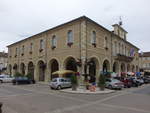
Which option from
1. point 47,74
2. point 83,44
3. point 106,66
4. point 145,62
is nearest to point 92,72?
point 106,66

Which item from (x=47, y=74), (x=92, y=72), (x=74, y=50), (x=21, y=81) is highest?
(x=74, y=50)

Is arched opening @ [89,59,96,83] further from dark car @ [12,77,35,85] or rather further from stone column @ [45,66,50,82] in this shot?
dark car @ [12,77,35,85]

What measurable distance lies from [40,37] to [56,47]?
20.5ft

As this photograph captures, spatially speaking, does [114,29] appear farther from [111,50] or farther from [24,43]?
[24,43]

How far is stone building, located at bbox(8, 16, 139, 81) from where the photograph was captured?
25547 millimetres

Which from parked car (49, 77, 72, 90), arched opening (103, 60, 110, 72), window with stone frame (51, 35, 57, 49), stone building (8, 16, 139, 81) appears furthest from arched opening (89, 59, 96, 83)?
→ window with stone frame (51, 35, 57, 49)

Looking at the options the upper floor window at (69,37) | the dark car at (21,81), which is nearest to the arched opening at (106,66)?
the upper floor window at (69,37)

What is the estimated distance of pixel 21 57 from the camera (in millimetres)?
40125

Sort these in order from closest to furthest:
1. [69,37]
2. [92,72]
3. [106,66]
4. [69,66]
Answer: [69,37]
[69,66]
[92,72]
[106,66]

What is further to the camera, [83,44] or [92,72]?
[92,72]

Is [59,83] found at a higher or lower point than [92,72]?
lower

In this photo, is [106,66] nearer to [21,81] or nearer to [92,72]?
[92,72]

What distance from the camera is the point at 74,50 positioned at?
1030 inches

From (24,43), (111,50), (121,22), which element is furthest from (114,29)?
(24,43)
